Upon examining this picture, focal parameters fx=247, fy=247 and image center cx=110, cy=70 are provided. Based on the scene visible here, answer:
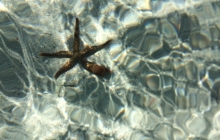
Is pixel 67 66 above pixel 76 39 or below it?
below

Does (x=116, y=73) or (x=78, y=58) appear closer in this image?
(x=78, y=58)

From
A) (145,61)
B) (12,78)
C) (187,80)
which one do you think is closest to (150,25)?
(145,61)

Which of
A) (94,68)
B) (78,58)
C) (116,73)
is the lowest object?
(116,73)

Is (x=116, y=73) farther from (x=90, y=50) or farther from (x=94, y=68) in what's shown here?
(x=90, y=50)

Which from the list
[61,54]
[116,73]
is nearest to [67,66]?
[61,54]

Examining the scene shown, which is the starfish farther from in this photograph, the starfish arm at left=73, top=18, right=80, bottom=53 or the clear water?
the clear water

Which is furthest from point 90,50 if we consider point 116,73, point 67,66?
point 116,73

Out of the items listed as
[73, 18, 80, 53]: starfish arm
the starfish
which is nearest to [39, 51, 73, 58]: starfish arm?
the starfish

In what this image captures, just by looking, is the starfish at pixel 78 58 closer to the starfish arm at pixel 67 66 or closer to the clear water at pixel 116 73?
the starfish arm at pixel 67 66
